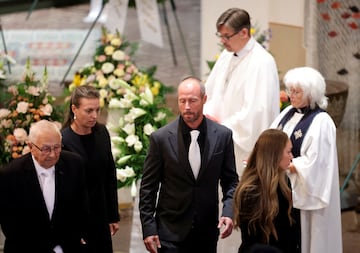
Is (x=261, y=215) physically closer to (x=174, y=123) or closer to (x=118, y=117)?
(x=174, y=123)

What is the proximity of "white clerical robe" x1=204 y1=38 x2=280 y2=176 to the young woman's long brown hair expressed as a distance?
1240 millimetres

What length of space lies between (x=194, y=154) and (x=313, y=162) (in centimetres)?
92

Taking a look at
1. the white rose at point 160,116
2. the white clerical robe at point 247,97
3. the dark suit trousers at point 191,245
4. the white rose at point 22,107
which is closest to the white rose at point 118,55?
the white rose at point 22,107

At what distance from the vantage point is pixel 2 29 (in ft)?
A: 40.6

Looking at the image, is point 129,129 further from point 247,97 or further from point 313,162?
point 313,162

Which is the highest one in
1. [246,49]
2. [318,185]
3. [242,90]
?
[246,49]

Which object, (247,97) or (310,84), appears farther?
(247,97)

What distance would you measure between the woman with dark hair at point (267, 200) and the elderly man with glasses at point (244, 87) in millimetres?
1240

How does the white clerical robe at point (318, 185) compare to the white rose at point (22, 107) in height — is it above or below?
below

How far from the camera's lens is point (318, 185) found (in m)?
6.57

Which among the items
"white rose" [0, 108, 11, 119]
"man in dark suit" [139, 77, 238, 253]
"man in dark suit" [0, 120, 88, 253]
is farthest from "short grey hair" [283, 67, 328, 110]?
"white rose" [0, 108, 11, 119]

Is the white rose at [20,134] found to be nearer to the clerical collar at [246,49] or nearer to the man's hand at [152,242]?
the clerical collar at [246,49]

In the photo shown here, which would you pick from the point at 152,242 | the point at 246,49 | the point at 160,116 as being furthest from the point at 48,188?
the point at 160,116

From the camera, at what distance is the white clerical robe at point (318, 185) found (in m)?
6.52
